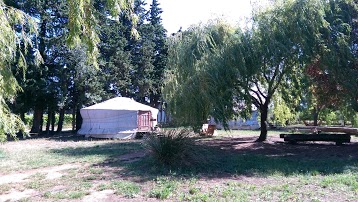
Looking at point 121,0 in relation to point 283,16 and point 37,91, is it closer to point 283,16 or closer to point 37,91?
point 283,16

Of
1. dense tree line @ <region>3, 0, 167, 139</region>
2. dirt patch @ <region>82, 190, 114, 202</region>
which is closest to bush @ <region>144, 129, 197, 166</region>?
dirt patch @ <region>82, 190, 114, 202</region>

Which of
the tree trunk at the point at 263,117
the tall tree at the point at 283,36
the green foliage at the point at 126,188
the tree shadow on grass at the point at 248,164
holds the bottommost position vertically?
the green foliage at the point at 126,188

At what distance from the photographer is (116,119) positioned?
20.8m

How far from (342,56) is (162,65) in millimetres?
22021

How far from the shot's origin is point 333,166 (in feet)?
28.5

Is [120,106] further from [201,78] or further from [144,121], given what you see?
[201,78]

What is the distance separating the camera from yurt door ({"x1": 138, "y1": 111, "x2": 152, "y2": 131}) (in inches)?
826

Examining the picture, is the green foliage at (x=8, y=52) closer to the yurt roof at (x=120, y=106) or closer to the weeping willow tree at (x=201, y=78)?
the weeping willow tree at (x=201, y=78)

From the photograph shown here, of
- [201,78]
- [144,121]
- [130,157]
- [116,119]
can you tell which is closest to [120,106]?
[116,119]

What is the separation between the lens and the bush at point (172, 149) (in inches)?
331

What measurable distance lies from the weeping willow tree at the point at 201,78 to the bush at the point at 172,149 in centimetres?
213

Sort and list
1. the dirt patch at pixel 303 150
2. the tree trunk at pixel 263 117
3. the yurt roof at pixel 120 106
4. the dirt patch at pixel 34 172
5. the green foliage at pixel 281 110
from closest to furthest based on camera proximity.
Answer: the dirt patch at pixel 34 172 → the dirt patch at pixel 303 150 → the tree trunk at pixel 263 117 → the green foliage at pixel 281 110 → the yurt roof at pixel 120 106

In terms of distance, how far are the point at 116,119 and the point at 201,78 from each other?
1137cm

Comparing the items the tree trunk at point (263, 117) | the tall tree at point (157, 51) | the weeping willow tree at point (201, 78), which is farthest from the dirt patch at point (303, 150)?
the tall tree at point (157, 51)
